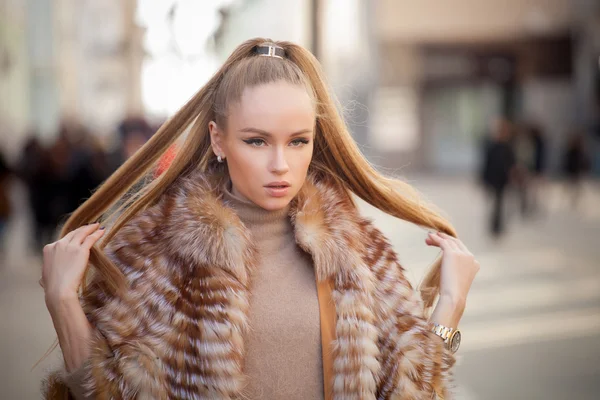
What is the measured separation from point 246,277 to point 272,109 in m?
0.48

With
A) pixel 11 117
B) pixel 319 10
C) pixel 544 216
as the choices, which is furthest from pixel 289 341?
pixel 11 117

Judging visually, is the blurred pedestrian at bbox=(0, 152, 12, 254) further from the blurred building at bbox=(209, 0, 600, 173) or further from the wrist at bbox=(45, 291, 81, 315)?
the blurred building at bbox=(209, 0, 600, 173)

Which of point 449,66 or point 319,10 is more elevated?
point 319,10

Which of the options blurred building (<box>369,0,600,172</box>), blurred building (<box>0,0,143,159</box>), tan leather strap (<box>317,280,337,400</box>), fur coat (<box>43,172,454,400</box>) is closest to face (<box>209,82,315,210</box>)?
fur coat (<box>43,172,454,400</box>)

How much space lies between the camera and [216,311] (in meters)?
2.16

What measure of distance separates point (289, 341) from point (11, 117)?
87.2 ft

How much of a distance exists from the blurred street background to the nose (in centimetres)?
45

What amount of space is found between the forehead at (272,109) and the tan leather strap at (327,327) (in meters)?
0.47

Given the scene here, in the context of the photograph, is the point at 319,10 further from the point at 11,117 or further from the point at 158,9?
the point at 11,117

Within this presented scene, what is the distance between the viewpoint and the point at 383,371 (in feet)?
7.30

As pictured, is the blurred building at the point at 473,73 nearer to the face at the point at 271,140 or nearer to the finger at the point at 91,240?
the face at the point at 271,140

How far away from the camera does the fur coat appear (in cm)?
210

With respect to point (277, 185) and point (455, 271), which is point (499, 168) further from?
point (277, 185)

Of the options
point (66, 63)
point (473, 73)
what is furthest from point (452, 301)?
point (66, 63)
